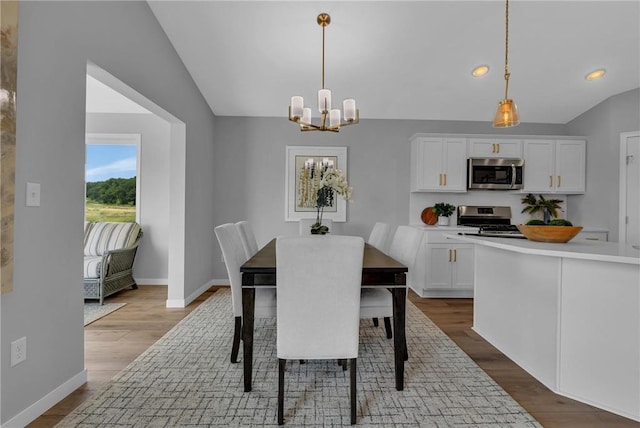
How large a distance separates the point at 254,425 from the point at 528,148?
465cm

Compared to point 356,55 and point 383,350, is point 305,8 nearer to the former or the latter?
point 356,55

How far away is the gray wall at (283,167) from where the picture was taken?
4836 millimetres

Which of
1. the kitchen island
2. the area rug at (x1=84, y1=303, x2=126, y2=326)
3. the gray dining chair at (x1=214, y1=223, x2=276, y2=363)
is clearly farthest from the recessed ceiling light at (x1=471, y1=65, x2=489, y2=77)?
the area rug at (x1=84, y1=303, x2=126, y2=326)

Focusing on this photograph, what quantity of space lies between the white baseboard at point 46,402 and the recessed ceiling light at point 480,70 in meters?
4.49

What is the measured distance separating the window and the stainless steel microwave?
4668 mm

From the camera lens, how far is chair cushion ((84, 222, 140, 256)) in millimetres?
4289

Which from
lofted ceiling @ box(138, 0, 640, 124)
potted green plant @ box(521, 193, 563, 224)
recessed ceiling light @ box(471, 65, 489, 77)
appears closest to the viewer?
lofted ceiling @ box(138, 0, 640, 124)

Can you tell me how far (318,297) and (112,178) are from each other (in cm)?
438

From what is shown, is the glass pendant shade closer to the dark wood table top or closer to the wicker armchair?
the dark wood table top

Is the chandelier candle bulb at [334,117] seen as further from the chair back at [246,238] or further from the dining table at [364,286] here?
the dining table at [364,286]

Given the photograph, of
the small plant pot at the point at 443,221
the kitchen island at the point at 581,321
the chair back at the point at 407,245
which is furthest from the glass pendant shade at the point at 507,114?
the small plant pot at the point at 443,221

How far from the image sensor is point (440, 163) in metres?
4.49

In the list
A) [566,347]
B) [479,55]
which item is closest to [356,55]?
[479,55]

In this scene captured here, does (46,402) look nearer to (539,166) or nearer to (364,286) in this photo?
(364,286)
